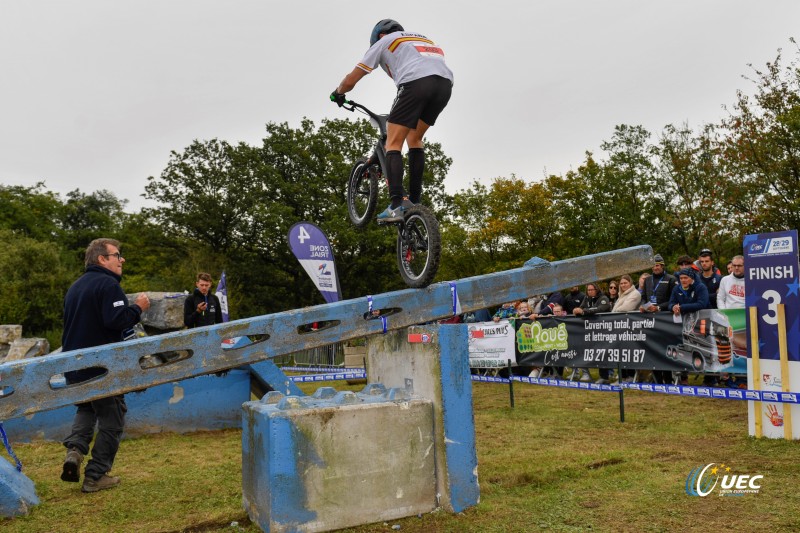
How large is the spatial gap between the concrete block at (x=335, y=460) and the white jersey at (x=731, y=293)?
22.2 ft

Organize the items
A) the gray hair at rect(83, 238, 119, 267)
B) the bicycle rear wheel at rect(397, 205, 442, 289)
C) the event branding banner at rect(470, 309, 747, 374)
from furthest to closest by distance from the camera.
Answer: the event branding banner at rect(470, 309, 747, 374) < the gray hair at rect(83, 238, 119, 267) < the bicycle rear wheel at rect(397, 205, 442, 289)

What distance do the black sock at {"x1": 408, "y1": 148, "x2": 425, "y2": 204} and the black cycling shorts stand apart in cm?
Answer: 47

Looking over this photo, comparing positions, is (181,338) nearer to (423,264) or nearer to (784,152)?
(423,264)

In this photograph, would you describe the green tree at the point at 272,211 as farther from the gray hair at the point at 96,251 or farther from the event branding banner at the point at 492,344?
the gray hair at the point at 96,251

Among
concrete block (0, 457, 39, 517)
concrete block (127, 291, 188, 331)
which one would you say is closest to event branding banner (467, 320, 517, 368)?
concrete block (127, 291, 188, 331)

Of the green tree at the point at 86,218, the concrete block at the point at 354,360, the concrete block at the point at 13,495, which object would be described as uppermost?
the green tree at the point at 86,218

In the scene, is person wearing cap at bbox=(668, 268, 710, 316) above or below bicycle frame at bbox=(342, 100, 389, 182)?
below

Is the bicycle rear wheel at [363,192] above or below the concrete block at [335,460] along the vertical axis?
above

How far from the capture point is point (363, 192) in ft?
22.4

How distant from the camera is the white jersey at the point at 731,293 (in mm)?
9406

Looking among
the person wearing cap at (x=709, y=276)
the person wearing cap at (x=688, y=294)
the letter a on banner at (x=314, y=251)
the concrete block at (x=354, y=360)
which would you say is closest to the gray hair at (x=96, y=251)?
the letter a on banner at (x=314, y=251)

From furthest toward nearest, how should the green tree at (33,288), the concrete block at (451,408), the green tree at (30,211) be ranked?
the green tree at (30,211) → the green tree at (33,288) → the concrete block at (451,408)

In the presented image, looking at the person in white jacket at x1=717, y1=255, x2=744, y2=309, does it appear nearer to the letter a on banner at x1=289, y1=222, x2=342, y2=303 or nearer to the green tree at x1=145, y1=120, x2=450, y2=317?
the letter a on banner at x1=289, y1=222, x2=342, y2=303

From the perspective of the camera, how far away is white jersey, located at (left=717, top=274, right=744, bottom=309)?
30.9ft
